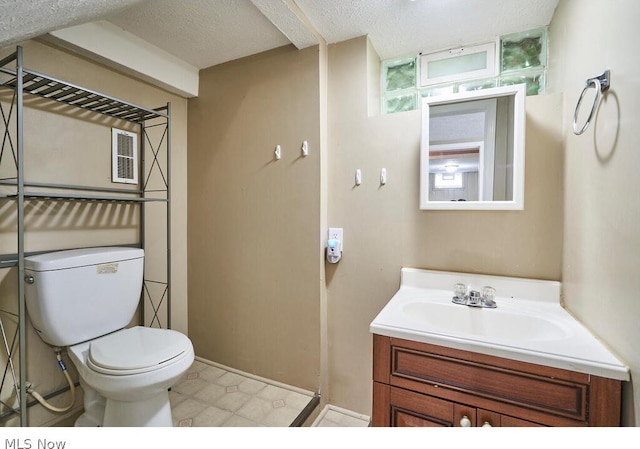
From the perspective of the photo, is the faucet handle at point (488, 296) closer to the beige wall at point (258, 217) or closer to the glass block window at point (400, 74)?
the beige wall at point (258, 217)

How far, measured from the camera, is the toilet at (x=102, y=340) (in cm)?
118

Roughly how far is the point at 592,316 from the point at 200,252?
2.04 meters

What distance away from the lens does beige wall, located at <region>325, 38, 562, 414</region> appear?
127 cm

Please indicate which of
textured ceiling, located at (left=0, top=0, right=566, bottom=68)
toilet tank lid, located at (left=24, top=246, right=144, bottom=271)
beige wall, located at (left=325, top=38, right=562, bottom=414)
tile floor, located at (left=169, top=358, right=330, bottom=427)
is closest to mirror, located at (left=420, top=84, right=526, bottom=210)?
beige wall, located at (left=325, top=38, right=562, bottom=414)

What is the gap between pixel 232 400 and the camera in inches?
65.2

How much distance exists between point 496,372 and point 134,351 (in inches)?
54.7

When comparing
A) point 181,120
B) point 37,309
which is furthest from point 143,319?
point 181,120

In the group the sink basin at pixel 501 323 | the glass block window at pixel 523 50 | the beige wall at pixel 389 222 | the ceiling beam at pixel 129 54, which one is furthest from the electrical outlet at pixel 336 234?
the ceiling beam at pixel 129 54

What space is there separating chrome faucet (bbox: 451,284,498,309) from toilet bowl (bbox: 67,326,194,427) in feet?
4.00

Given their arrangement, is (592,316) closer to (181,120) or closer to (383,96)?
(383,96)

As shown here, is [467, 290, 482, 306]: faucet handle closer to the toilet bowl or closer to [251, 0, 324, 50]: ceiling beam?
the toilet bowl

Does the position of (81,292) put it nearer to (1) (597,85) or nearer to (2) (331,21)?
(2) (331,21)

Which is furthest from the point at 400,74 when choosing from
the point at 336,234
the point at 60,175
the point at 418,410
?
the point at 60,175

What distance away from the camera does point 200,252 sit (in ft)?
6.75
